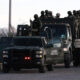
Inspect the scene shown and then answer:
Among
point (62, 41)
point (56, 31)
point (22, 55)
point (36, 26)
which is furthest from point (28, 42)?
point (36, 26)

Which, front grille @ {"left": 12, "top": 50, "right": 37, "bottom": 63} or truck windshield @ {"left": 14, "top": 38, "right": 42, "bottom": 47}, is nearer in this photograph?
front grille @ {"left": 12, "top": 50, "right": 37, "bottom": 63}

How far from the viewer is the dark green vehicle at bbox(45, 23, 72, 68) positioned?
28322 millimetres

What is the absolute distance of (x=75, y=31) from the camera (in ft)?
107

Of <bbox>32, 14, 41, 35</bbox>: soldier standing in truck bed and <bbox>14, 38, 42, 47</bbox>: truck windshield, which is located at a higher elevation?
<bbox>32, 14, 41, 35</bbox>: soldier standing in truck bed

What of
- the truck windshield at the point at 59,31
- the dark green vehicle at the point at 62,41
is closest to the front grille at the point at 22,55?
the dark green vehicle at the point at 62,41

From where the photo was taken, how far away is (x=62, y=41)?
29859mm

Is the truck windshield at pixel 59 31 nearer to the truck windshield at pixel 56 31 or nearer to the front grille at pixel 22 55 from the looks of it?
the truck windshield at pixel 56 31

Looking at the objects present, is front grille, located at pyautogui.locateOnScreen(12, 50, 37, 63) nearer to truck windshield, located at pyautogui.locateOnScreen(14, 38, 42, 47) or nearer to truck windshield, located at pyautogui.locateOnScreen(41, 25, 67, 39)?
truck windshield, located at pyautogui.locateOnScreen(14, 38, 42, 47)

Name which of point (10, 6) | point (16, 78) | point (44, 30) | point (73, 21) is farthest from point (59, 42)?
point (10, 6)

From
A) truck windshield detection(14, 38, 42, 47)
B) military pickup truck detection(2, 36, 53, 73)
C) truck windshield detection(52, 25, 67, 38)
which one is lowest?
military pickup truck detection(2, 36, 53, 73)

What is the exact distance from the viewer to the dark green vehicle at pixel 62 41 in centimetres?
2832

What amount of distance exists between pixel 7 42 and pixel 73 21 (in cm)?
491

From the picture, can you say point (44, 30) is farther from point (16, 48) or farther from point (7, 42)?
point (16, 48)

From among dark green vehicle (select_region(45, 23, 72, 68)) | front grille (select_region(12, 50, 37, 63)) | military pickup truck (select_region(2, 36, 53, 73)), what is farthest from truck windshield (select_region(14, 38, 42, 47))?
dark green vehicle (select_region(45, 23, 72, 68))
